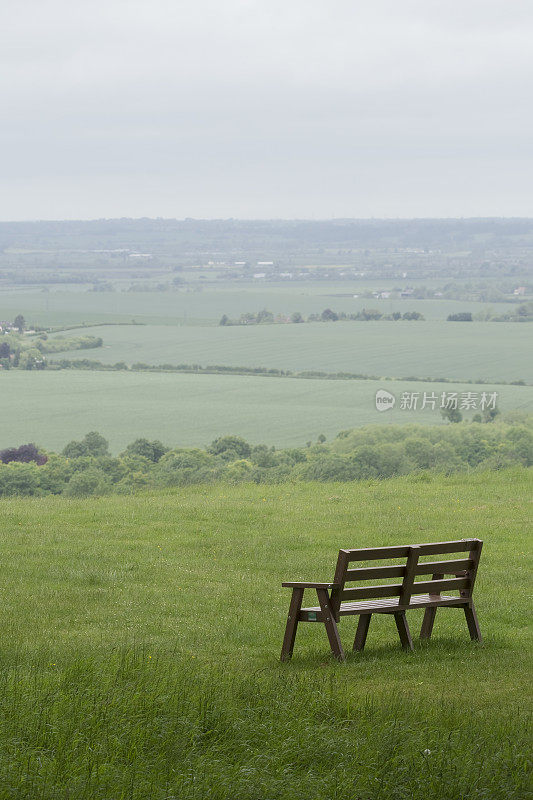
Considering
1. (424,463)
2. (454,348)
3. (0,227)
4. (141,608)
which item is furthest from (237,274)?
(141,608)

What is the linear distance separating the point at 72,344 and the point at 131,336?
7.98 meters

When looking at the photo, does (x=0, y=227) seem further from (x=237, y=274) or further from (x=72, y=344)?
(x=72, y=344)

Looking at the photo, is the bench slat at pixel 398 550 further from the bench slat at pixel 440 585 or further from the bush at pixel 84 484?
the bush at pixel 84 484

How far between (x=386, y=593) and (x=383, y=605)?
0.16 metres

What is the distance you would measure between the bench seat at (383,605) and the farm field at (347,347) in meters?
79.4

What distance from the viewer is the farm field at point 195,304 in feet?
454

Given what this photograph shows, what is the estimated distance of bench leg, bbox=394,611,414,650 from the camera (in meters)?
8.62

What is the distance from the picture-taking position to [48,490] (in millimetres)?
42469

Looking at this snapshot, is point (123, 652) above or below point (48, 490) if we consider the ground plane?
above

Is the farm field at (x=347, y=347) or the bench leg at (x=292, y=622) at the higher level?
the bench leg at (x=292, y=622)

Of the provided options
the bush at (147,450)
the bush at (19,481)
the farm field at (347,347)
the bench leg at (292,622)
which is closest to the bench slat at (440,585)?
the bench leg at (292,622)

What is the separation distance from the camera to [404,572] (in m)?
8.49

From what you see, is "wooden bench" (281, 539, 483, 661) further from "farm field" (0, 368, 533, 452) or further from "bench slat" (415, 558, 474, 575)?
"farm field" (0, 368, 533, 452)

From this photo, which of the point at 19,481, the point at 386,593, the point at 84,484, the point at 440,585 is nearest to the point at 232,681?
the point at 386,593
